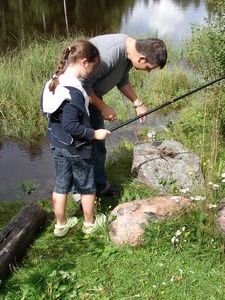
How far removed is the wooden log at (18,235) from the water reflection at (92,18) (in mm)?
9895

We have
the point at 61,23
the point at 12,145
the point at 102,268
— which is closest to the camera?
the point at 102,268

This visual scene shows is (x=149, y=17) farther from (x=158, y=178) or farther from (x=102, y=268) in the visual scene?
(x=102, y=268)

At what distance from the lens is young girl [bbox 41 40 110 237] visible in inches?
131

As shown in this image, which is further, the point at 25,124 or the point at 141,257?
the point at 25,124

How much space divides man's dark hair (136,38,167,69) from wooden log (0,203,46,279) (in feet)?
5.31

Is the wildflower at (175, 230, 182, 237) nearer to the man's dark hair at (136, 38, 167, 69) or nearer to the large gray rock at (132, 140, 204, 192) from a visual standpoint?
the large gray rock at (132, 140, 204, 192)

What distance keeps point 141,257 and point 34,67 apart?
20.1 feet

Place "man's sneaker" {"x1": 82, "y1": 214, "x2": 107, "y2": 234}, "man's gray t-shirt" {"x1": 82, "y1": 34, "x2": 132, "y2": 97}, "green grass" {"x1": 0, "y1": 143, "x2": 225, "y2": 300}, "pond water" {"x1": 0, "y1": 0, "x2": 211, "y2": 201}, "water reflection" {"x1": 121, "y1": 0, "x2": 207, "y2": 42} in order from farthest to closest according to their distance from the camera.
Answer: "water reflection" {"x1": 121, "y1": 0, "x2": 207, "y2": 42}
"pond water" {"x1": 0, "y1": 0, "x2": 211, "y2": 201}
"man's sneaker" {"x1": 82, "y1": 214, "x2": 107, "y2": 234}
"man's gray t-shirt" {"x1": 82, "y1": 34, "x2": 132, "y2": 97}
"green grass" {"x1": 0, "y1": 143, "x2": 225, "y2": 300}

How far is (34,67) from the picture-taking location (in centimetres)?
877

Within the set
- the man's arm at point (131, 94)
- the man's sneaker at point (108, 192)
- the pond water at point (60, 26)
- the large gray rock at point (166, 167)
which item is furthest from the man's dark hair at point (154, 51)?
the pond water at point (60, 26)

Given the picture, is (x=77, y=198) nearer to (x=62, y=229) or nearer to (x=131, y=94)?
(x=62, y=229)

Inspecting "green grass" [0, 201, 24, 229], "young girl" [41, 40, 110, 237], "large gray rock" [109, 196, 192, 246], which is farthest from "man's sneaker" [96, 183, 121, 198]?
"green grass" [0, 201, 24, 229]

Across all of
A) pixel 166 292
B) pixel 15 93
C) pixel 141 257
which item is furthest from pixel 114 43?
pixel 15 93

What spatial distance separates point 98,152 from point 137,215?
95cm
